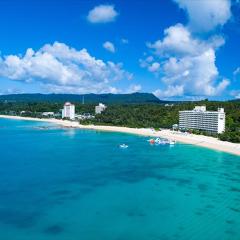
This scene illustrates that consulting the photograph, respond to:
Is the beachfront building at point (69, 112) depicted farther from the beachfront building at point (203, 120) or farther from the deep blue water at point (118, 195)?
the deep blue water at point (118, 195)

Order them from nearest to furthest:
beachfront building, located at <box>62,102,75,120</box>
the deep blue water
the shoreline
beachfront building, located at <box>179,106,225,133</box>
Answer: the deep blue water, the shoreline, beachfront building, located at <box>179,106,225,133</box>, beachfront building, located at <box>62,102,75,120</box>

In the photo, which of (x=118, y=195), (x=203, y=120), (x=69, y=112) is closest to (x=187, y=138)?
(x=203, y=120)

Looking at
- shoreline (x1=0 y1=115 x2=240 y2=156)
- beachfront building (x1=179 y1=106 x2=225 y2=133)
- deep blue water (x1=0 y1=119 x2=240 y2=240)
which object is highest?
beachfront building (x1=179 y1=106 x2=225 y2=133)

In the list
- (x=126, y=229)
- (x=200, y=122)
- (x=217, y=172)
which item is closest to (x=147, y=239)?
(x=126, y=229)

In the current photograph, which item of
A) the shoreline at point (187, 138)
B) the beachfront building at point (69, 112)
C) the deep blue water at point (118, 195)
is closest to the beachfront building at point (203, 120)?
the shoreline at point (187, 138)

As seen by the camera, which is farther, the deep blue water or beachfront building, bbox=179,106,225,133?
beachfront building, bbox=179,106,225,133

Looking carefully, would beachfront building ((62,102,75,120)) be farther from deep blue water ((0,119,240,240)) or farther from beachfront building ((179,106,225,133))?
deep blue water ((0,119,240,240))

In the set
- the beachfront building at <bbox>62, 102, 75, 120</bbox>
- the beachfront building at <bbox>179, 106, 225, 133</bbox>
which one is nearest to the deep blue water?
the beachfront building at <bbox>179, 106, 225, 133</bbox>
